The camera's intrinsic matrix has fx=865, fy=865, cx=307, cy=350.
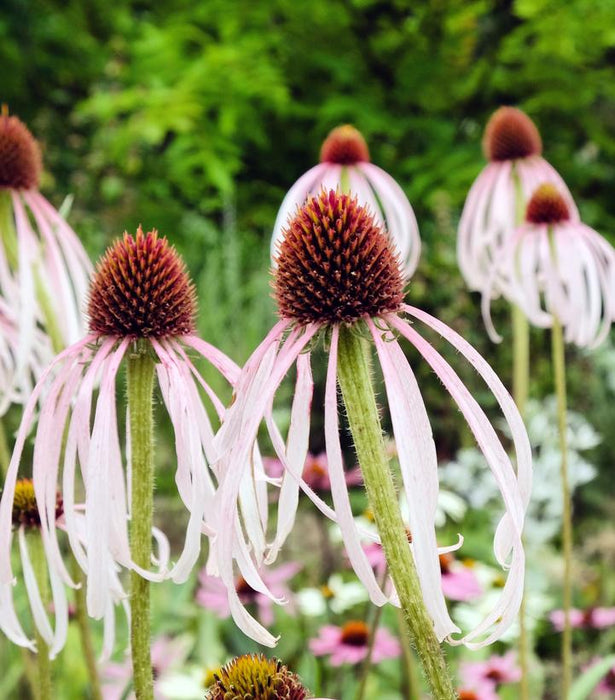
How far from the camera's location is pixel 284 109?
3258mm

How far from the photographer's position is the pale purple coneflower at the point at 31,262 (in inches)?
37.6

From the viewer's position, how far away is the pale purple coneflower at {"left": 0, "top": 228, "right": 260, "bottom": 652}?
21.7 inches

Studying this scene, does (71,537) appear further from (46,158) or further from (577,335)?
(46,158)

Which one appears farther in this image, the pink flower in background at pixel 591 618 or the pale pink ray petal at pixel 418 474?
the pink flower in background at pixel 591 618

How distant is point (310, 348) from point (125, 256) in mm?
223

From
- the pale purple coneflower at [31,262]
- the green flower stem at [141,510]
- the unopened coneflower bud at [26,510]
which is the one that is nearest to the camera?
the green flower stem at [141,510]

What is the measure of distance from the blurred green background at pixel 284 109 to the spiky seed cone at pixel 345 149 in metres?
1.59

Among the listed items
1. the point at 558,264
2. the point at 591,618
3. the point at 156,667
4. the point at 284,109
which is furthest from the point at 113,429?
the point at 284,109

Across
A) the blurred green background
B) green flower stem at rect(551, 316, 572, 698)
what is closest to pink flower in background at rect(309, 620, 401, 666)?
green flower stem at rect(551, 316, 572, 698)

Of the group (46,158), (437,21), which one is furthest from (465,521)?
(46,158)

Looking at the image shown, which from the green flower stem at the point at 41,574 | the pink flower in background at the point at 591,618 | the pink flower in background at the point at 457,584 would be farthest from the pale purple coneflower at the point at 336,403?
the pink flower in background at the point at 591,618

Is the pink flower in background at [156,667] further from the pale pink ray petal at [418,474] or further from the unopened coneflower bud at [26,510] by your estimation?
the pale pink ray petal at [418,474]

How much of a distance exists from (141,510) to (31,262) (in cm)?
53

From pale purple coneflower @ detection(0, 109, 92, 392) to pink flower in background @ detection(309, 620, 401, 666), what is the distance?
0.64 meters
